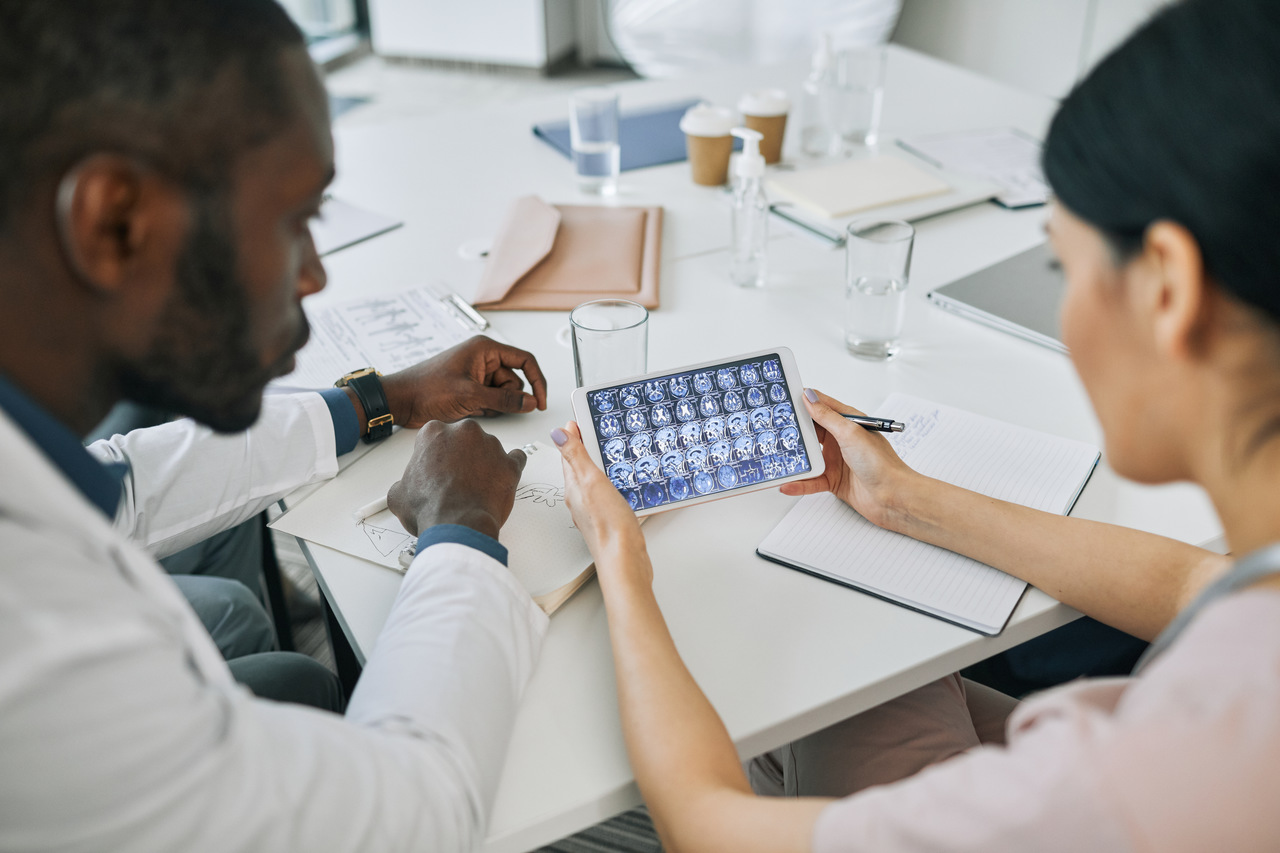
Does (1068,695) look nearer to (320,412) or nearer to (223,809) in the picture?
(223,809)

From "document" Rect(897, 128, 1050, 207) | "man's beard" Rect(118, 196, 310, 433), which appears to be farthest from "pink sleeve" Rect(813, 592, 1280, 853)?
"document" Rect(897, 128, 1050, 207)

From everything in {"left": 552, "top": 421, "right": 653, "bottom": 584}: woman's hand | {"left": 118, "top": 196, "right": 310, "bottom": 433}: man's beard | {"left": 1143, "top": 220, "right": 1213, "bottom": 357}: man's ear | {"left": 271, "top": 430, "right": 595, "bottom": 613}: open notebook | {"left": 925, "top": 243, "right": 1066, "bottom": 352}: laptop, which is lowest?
{"left": 271, "top": 430, "right": 595, "bottom": 613}: open notebook

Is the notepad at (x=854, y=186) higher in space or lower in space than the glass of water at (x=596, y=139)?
lower

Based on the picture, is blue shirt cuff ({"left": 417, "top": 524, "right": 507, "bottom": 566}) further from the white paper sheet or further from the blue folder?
the blue folder

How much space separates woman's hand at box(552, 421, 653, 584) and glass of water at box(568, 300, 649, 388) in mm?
168

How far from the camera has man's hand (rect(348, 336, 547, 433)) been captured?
109 cm

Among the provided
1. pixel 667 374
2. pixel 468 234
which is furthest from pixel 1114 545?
pixel 468 234

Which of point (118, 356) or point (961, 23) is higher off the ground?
point (118, 356)

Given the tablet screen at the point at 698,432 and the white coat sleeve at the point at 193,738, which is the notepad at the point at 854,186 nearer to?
the tablet screen at the point at 698,432

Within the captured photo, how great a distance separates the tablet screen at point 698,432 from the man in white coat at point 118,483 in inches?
7.5

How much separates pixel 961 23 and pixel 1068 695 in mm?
4153

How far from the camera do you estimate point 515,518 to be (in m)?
0.94

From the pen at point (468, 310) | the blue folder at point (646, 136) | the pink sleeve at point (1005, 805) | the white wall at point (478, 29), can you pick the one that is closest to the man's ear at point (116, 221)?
the pink sleeve at point (1005, 805)

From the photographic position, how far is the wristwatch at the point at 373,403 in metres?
1.06
